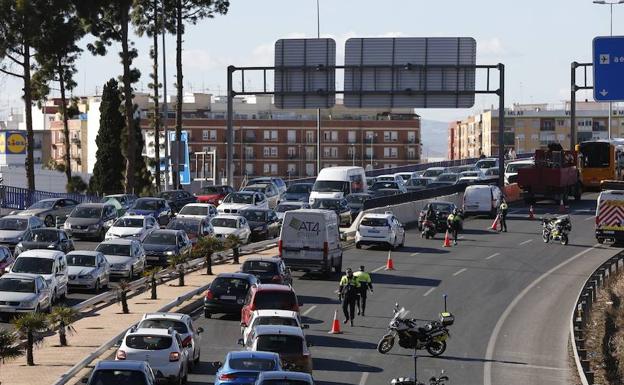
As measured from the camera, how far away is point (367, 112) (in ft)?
552

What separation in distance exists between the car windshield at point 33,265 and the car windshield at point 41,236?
7.64m

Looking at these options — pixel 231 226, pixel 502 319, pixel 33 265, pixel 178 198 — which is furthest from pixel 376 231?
pixel 33 265

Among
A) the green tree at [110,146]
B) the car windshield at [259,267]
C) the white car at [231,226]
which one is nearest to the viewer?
the car windshield at [259,267]

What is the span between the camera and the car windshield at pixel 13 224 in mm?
50281

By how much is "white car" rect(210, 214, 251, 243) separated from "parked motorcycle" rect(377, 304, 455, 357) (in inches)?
879

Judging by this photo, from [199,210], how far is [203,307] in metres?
19.8

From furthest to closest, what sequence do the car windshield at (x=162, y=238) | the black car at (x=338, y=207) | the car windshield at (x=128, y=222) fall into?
1. the black car at (x=338, y=207)
2. the car windshield at (x=128, y=222)
3. the car windshield at (x=162, y=238)

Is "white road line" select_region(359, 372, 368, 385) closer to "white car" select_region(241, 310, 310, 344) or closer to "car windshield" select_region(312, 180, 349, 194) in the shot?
"white car" select_region(241, 310, 310, 344)

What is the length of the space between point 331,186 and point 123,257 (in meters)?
25.0

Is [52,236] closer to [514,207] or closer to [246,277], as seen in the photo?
[246,277]

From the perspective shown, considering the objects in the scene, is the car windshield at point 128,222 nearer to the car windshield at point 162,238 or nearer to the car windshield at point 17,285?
the car windshield at point 162,238

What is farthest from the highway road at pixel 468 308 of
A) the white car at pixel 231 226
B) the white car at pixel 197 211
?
the white car at pixel 197 211

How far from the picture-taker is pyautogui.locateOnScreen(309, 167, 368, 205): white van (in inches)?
Result: 2608

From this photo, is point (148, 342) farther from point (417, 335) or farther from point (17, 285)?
point (17, 285)
